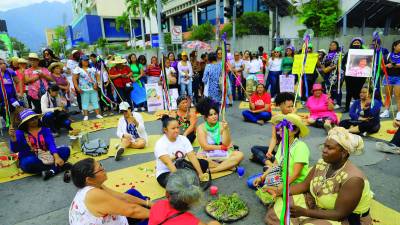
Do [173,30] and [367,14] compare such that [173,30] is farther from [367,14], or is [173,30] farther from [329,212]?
[367,14]

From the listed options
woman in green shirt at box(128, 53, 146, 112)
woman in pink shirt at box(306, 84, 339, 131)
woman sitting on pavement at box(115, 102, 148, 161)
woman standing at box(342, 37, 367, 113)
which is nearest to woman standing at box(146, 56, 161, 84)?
woman in green shirt at box(128, 53, 146, 112)

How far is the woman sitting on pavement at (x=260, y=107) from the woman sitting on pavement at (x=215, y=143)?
9.56 feet

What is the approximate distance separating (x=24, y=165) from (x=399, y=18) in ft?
78.2

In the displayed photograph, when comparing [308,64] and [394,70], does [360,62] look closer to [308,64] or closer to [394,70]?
[394,70]

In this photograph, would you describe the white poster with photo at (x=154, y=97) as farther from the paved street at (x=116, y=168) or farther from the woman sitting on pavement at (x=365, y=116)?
the woman sitting on pavement at (x=365, y=116)

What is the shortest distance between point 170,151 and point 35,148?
2292 mm

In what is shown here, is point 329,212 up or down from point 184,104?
down

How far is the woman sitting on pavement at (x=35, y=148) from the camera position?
4383mm

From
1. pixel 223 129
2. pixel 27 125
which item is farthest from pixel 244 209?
pixel 27 125

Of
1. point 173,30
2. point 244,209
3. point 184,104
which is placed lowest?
point 244,209

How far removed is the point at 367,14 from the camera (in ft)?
61.8

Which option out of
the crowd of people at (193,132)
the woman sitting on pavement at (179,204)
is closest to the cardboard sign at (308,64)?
the crowd of people at (193,132)

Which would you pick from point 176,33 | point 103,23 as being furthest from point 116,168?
point 103,23

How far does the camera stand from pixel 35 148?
4512mm
